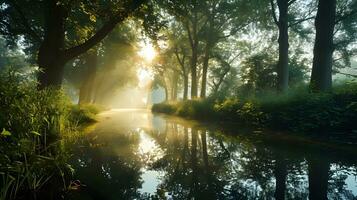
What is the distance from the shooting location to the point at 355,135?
8.24 meters

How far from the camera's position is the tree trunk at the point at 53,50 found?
446 inches

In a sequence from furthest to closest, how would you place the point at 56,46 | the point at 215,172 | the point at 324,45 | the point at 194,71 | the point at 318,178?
the point at 194,71 < the point at 324,45 < the point at 56,46 < the point at 215,172 < the point at 318,178

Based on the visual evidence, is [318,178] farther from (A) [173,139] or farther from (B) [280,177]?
(A) [173,139]

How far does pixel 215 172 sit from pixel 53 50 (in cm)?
935

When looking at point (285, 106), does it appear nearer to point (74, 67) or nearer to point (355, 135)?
point (355, 135)

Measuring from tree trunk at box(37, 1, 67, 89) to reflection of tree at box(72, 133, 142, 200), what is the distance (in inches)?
217

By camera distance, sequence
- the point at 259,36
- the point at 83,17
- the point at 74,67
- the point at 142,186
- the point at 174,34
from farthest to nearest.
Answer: the point at 74,67
the point at 174,34
the point at 259,36
the point at 83,17
the point at 142,186

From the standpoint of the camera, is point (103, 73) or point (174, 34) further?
point (103, 73)

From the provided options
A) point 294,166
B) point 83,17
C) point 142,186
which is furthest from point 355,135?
point 83,17

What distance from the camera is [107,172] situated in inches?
185

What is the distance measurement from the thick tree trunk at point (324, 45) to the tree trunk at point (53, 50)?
10574mm

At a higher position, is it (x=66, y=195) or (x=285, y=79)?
(x=285, y=79)

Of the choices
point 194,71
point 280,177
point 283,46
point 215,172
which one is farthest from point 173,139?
point 194,71

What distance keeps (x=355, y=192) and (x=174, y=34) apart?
31824 mm
